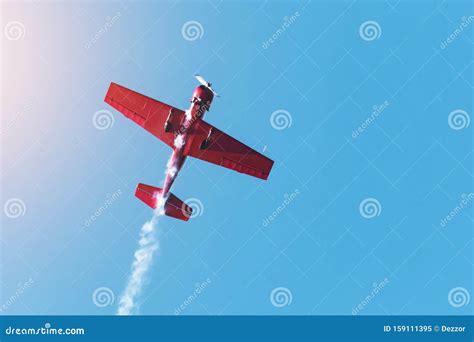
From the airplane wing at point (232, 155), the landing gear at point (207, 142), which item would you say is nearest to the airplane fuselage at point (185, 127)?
the airplane wing at point (232, 155)

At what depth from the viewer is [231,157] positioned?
4434 cm

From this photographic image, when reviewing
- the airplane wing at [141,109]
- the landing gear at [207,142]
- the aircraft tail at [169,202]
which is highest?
the landing gear at [207,142]

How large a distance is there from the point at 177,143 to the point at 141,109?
449 centimetres

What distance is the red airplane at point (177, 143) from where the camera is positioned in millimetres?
41781

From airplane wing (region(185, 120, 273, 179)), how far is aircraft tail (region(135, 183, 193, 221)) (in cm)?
472

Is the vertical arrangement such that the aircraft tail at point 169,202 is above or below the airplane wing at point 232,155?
below

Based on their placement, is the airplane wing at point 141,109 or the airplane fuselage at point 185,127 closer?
the airplane fuselage at point 185,127

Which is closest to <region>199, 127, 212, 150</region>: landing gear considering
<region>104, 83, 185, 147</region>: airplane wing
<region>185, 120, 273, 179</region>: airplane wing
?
<region>185, 120, 273, 179</region>: airplane wing

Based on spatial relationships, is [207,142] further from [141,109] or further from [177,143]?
[141,109]

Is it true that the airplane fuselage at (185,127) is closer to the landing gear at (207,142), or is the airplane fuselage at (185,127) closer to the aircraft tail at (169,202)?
the aircraft tail at (169,202)

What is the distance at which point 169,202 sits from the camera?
4509 cm
